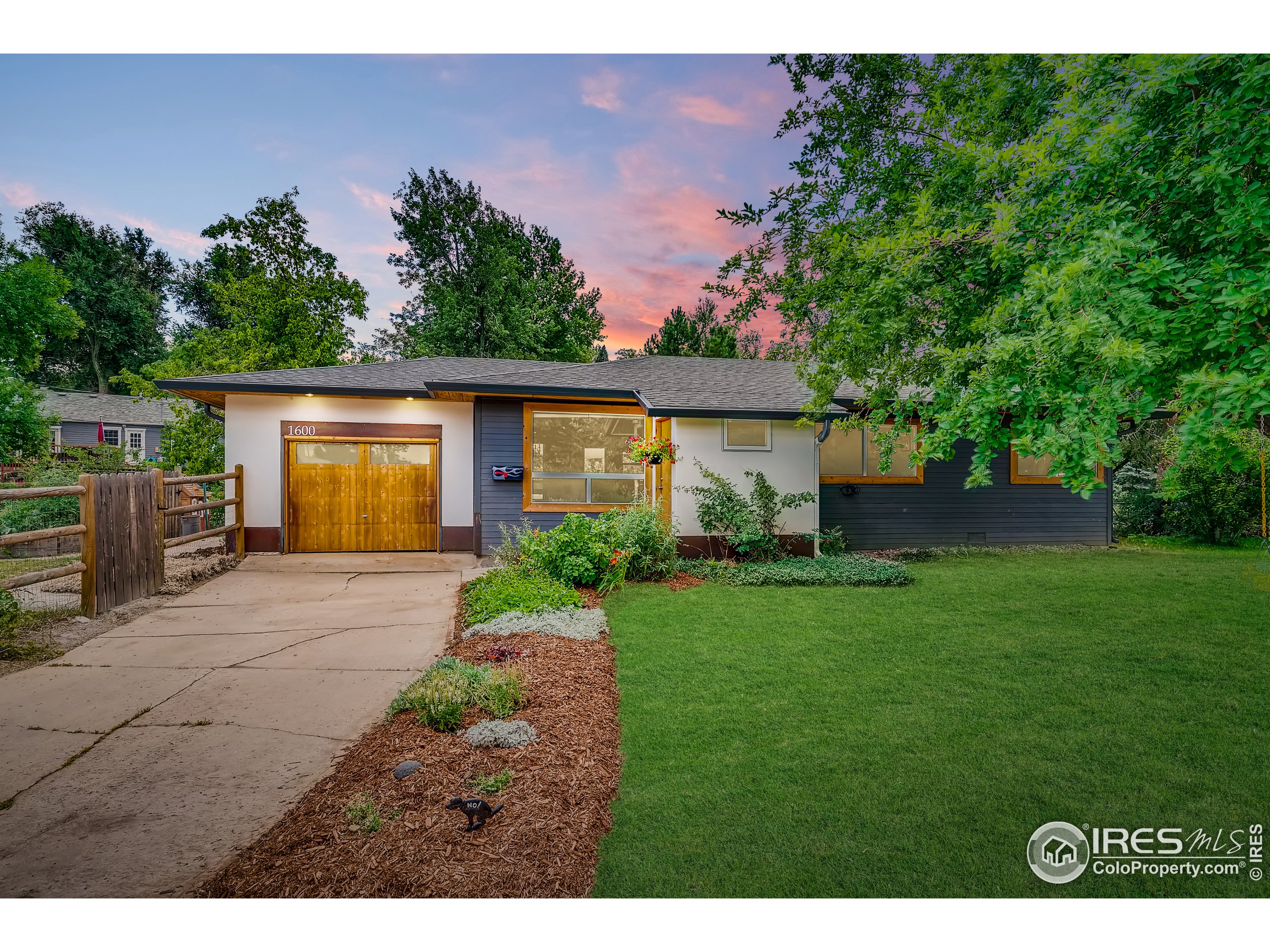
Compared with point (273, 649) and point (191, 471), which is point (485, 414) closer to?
point (273, 649)

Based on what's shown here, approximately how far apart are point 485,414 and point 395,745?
21.7 ft

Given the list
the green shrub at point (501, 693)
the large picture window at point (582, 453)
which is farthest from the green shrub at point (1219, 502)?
the green shrub at point (501, 693)

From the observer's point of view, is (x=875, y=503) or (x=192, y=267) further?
(x=192, y=267)

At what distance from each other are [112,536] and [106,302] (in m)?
33.5

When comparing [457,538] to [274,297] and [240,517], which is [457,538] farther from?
[274,297]

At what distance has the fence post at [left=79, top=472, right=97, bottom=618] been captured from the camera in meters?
5.50

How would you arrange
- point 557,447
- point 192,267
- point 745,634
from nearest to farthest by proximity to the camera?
point 745,634
point 557,447
point 192,267

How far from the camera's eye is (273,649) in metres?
4.67

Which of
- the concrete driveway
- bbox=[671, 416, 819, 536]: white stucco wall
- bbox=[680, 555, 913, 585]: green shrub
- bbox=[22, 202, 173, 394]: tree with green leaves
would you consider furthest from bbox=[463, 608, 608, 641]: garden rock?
bbox=[22, 202, 173, 394]: tree with green leaves

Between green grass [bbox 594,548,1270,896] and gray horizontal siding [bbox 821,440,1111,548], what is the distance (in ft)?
14.2

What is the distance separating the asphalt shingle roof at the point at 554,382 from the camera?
8.24m

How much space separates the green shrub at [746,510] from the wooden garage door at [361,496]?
15.4ft

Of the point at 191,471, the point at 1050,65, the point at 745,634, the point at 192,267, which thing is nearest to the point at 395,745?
the point at 745,634

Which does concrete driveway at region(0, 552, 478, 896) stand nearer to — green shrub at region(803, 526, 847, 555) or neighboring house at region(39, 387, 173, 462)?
green shrub at region(803, 526, 847, 555)
